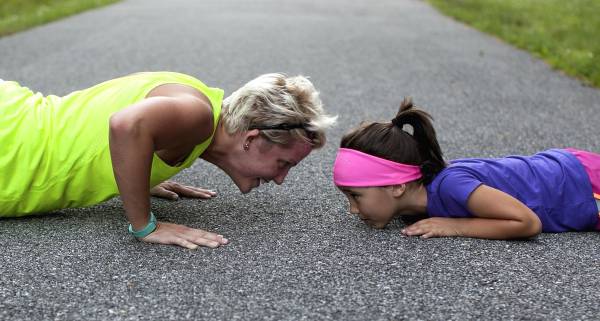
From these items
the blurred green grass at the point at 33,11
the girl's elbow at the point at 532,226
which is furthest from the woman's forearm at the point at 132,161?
the blurred green grass at the point at 33,11

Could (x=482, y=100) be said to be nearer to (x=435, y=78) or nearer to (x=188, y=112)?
(x=435, y=78)

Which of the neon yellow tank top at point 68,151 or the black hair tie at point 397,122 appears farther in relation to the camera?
the black hair tie at point 397,122

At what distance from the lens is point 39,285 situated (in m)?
2.70

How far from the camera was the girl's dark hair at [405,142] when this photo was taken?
3342 mm

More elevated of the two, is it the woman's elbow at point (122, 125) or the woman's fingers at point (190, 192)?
the woman's elbow at point (122, 125)

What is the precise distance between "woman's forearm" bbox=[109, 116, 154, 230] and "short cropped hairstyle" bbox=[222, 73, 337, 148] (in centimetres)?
47

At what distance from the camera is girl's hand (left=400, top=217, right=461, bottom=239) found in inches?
130

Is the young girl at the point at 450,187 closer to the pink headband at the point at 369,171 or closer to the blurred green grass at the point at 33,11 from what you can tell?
the pink headband at the point at 369,171

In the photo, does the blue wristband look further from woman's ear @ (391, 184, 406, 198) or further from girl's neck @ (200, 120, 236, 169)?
woman's ear @ (391, 184, 406, 198)

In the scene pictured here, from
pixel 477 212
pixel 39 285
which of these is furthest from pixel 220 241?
pixel 477 212

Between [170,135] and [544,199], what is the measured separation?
68.2 inches

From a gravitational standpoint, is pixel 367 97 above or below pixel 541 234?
below

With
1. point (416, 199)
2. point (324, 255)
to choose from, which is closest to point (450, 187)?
point (416, 199)

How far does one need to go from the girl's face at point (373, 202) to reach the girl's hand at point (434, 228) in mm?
113
